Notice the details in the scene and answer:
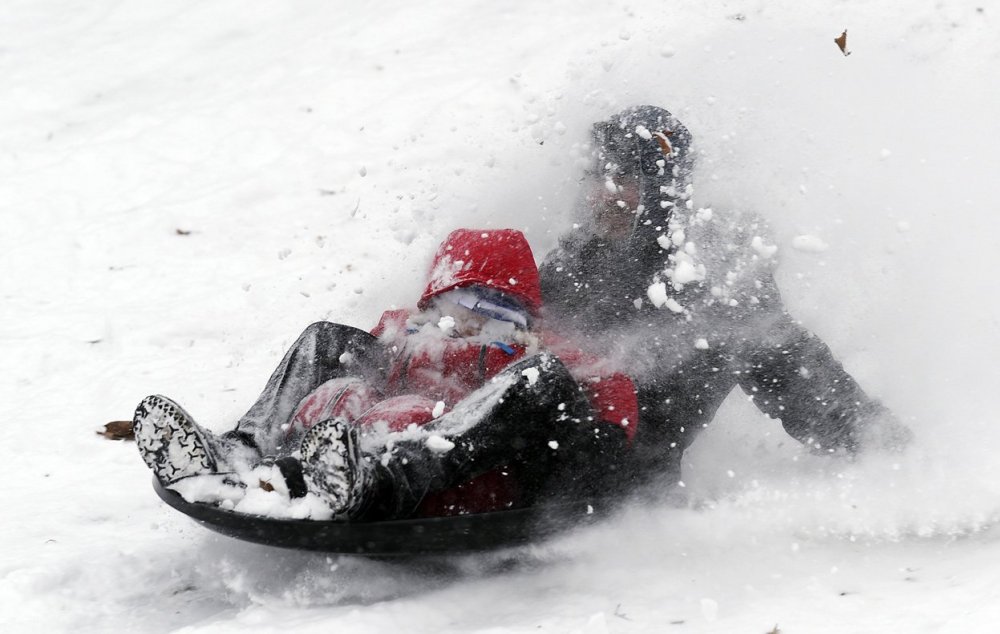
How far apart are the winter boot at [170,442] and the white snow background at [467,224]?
38cm

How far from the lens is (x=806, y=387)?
3330 mm

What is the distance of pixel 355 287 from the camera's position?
470 centimetres

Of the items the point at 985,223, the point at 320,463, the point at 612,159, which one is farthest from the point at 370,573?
the point at 985,223

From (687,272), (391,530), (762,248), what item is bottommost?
(391,530)

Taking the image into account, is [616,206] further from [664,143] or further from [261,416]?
[261,416]

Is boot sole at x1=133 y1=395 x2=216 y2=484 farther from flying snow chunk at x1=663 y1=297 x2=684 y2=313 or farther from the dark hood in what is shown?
flying snow chunk at x1=663 y1=297 x2=684 y2=313

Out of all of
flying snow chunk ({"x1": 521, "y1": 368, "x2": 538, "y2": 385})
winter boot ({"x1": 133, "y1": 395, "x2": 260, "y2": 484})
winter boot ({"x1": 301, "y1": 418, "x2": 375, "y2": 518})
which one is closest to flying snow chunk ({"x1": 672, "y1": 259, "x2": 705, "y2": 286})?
flying snow chunk ({"x1": 521, "y1": 368, "x2": 538, "y2": 385})

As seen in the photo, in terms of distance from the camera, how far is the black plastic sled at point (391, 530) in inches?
102

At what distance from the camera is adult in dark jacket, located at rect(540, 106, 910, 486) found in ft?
10.8

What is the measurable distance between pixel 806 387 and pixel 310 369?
1.64m

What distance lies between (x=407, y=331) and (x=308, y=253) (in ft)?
6.37

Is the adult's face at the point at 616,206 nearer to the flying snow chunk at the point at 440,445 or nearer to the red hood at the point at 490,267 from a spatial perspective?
the red hood at the point at 490,267

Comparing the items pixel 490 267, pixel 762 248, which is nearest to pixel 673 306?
pixel 762 248

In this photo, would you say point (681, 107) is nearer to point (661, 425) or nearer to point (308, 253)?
point (661, 425)
